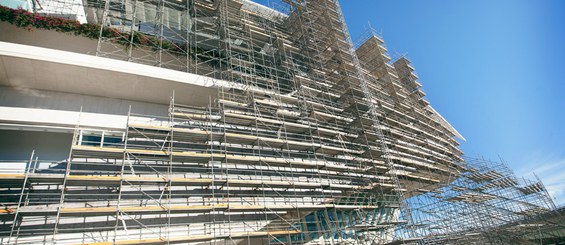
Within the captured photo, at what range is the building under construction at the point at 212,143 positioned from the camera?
1052cm

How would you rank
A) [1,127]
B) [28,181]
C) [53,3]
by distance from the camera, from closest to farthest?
[28,181] → [1,127] → [53,3]

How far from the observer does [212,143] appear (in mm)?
12031

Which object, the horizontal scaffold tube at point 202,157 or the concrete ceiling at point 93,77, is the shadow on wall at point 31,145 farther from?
the horizontal scaffold tube at point 202,157

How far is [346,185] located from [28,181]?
11965 millimetres

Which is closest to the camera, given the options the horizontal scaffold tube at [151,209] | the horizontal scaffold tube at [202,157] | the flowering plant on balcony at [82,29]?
the horizontal scaffold tube at [151,209]

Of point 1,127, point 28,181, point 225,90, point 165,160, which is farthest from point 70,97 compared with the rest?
point 225,90

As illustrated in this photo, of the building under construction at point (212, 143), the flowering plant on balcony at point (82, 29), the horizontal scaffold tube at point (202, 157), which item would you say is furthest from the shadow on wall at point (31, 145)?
the flowering plant on balcony at point (82, 29)

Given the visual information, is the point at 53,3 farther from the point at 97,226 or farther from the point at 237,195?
the point at 237,195

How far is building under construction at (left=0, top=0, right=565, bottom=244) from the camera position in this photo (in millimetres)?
10516

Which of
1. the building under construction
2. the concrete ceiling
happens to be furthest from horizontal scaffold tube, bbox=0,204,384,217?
the concrete ceiling

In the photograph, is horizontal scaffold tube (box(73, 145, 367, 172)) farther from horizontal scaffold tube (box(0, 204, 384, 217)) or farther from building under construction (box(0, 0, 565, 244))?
horizontal scaffold tube (box(0, 204, 384, 217))

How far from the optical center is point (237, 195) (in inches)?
499

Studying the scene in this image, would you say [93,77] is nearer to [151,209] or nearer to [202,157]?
[202,157]

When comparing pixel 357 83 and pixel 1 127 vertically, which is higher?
pixel 357 83
